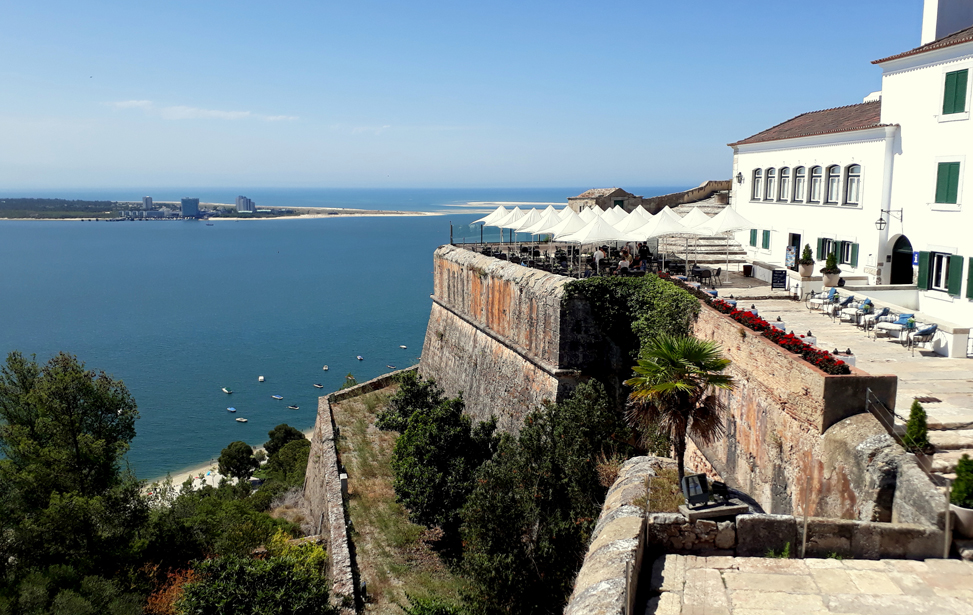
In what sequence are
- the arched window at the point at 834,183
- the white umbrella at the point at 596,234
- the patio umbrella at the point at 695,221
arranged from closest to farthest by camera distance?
→ the white umbrella at the point at 596,234 < the patio umbrella at the point at 695,221 < the arched window at the point at 834,183

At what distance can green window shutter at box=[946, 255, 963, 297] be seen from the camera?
63.1 feet

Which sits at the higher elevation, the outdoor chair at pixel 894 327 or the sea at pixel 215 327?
the outdoor chair at pixel 894 327

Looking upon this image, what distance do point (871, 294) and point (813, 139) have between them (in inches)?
321

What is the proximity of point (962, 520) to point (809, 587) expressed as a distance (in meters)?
2.09

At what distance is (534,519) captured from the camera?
555 inches

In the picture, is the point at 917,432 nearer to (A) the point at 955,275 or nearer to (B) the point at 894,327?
(B) the point at 894,327

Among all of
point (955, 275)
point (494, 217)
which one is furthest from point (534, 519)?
point (494, 217)

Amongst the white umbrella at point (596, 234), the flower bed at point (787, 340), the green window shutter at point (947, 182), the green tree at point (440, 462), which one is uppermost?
the green window shutter at point (947, 182)

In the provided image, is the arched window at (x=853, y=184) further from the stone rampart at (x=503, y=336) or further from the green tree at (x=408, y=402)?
the green tree at (x=408, y=402)

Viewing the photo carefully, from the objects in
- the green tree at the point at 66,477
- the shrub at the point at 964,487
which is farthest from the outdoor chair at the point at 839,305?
the green tree at the point at 66,477

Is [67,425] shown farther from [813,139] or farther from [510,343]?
[813,139]

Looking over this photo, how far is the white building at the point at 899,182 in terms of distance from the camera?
19.4m

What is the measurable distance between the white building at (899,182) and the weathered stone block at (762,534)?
936 centimetres

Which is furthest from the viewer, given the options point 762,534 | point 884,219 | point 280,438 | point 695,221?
point 280,438
